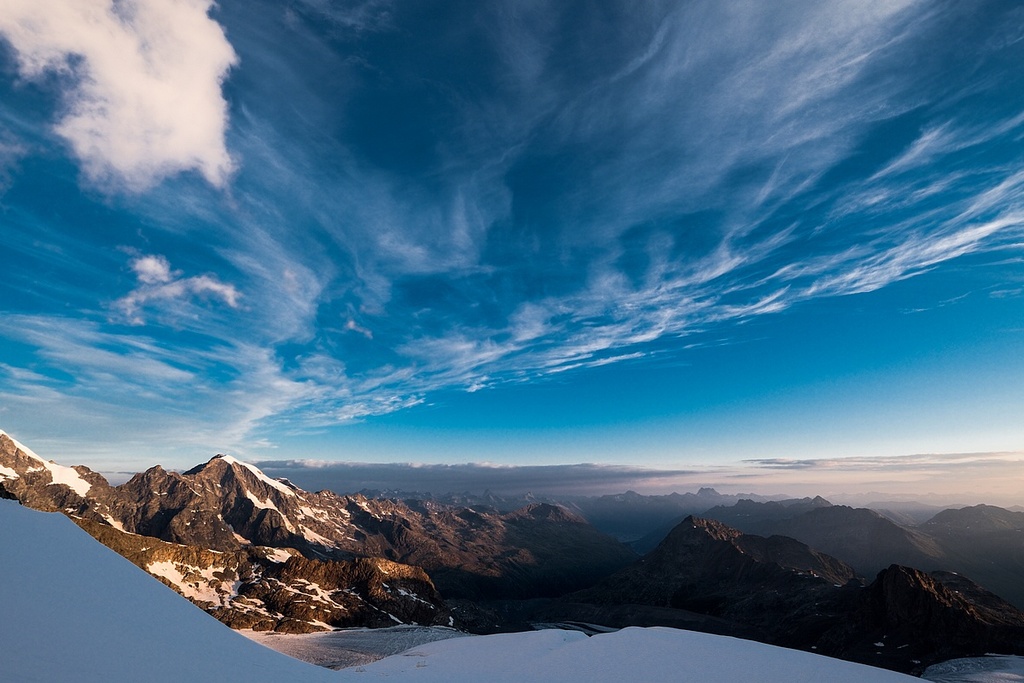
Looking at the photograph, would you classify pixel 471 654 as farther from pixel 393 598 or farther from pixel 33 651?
pixel 393 598

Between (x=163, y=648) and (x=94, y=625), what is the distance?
2.37 metres

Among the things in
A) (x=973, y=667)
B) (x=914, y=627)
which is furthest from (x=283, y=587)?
(x=914, y=627)

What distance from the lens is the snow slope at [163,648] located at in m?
13.4

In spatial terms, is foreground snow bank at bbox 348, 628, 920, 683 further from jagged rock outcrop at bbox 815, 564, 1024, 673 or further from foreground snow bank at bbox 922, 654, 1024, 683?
jagged rock outcrop at bbox 815, 564, 1024, 673

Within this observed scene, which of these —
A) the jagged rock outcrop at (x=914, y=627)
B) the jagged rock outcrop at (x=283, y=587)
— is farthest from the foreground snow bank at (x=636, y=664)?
the jagged rock outcrop at (x=914, y=627)

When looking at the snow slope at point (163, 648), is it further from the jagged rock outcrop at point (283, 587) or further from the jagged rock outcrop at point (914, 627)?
the jagged rock outcrop at point (914, 627)

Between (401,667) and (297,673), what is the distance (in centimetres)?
1337

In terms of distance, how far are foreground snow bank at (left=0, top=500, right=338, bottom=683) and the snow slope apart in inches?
1.7

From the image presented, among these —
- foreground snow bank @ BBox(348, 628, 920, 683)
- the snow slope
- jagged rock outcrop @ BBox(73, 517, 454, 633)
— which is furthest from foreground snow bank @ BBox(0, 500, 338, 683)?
jagged rock outcrop @ BBox(73, 517, 454, 633)

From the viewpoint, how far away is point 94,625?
1500cm

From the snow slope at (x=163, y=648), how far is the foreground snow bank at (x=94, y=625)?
43 mm

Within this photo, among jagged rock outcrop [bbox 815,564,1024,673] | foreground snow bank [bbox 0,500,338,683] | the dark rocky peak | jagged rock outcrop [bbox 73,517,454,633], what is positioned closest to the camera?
foreground snow bank [bbox 0,500,338,683]

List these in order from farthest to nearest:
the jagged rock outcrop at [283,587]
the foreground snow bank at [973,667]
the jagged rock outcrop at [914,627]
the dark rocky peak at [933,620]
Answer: the jagged rock outcrop at [283,587] → the dark rocky peak at [933,620] → the jagged rock outcrop at [914,627] → the foreground snow bank at [973,667]

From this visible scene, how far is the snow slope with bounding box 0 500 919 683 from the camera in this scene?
44.1 ft
